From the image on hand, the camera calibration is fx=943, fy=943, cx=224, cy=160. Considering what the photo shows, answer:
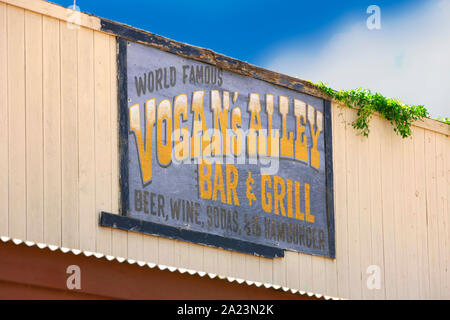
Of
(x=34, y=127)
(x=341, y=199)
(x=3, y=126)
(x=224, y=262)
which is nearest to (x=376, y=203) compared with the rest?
(x=341, y=199)

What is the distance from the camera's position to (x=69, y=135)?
10.2 metres

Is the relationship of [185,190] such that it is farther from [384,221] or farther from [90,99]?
[384,221]

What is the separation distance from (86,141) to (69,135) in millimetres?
233

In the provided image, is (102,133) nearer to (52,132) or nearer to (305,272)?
(52,132)

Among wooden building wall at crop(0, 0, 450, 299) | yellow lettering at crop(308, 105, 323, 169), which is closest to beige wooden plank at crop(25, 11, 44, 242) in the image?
wooden building wall at crop(0, 0, 450, 299)

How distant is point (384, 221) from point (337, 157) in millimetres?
1263

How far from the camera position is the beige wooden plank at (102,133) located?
34.1ft

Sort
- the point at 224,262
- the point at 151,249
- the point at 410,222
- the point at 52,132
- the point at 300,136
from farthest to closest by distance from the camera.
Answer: the point at 410,222 → the point at 300,136 → the point at 224,262 → the point at 151,249 → the point at 52,132

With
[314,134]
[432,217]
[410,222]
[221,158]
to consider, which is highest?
[314,134]

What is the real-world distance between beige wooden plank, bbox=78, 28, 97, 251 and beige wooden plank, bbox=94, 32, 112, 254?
6 cm

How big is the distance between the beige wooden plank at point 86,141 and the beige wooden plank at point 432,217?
6.20m

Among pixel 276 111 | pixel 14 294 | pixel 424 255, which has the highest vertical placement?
pixel 276 111

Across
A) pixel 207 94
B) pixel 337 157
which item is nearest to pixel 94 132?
pixel 207 94

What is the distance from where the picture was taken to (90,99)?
10.5 m
